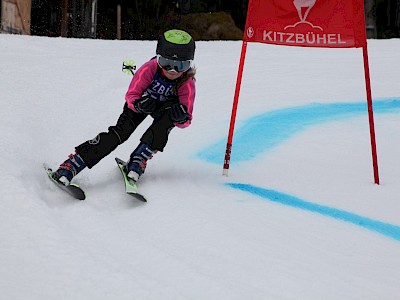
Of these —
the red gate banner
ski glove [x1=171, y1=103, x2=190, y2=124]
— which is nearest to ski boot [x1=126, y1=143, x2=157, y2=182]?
ski glove [x1=171, y1=103, x2=190, y2=124]

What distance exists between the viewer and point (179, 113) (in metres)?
4.20

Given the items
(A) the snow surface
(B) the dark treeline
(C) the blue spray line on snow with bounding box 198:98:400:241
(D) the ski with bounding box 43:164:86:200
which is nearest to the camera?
(A) the snow surface

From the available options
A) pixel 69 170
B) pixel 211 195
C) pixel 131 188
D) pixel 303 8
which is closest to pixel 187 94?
pixel 211 195

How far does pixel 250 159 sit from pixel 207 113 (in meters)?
1.32

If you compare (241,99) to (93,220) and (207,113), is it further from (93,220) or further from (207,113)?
(93,220)

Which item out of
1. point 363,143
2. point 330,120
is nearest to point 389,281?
point 363,143

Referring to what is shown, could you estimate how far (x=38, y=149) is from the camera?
4.64 metres

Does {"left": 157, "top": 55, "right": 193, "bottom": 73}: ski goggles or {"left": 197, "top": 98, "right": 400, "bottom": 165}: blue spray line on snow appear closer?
{"left": 157, "top": 55, "right": 193, "bottom": 73}: ski goggles

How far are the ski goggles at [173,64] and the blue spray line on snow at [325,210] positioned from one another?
34.0 inches

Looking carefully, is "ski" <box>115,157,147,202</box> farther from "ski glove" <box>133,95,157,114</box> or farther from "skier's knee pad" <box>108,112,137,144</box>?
"ski glove" <box>133,95,157,114</box>

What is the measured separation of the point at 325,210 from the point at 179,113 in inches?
42.0

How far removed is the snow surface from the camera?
289cm

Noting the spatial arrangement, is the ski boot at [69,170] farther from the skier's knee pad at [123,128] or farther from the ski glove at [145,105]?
the ski glove at [145,105]

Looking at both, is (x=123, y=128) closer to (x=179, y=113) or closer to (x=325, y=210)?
(x=179, y=113)
